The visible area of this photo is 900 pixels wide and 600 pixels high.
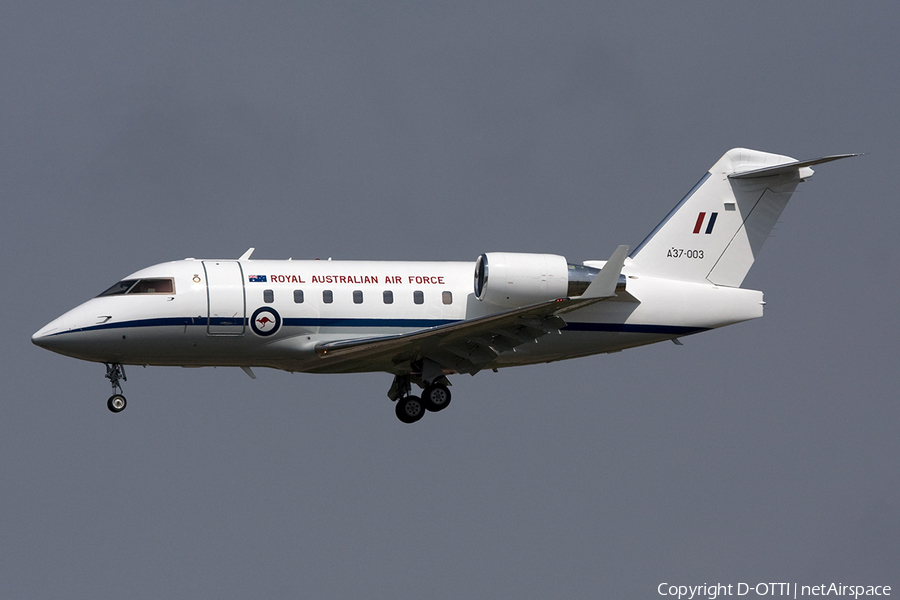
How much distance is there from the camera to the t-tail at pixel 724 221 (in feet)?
107

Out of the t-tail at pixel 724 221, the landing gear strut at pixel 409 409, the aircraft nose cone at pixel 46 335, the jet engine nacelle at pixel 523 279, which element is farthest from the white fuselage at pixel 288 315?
the t-tail at pixel 724 221

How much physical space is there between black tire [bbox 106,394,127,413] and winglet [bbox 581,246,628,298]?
35.1ft

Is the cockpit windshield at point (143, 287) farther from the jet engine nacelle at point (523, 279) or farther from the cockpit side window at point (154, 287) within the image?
the jet engine nacelle at point (523, 279)

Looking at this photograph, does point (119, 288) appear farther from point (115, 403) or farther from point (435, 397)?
point (435, 397)

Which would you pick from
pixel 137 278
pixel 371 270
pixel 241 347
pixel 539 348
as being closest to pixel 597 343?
pixel 539 348

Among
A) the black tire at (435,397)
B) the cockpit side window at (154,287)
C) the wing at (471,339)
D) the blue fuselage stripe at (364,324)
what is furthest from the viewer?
the black tire at (435,397)

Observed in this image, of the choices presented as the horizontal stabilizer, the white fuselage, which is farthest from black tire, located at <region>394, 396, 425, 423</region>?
the horizontal stabilizer

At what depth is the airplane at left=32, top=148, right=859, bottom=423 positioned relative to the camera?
95.8 feet

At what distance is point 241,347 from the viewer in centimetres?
2938

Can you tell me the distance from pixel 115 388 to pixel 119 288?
2272mm

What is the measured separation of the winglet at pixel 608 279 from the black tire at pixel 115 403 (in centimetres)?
1070

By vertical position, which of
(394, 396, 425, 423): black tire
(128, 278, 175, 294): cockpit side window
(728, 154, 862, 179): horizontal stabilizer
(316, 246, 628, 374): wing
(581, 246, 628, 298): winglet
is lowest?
(394, 396, 425, 423): black tire

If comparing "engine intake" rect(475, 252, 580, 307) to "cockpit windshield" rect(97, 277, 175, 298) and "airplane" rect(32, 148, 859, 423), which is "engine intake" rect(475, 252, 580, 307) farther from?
"cockpit windshield" rect(97, 277, 175, 298)

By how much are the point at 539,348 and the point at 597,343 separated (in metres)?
1.42
